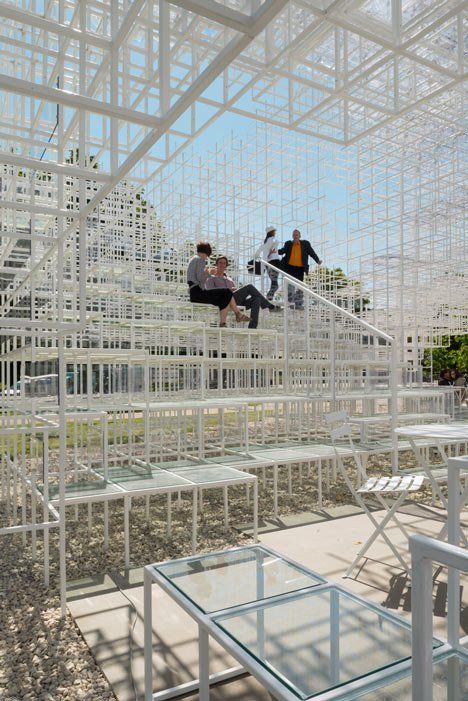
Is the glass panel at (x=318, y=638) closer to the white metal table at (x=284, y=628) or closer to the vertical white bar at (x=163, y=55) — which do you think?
the white metal table at (x=284, y=628)

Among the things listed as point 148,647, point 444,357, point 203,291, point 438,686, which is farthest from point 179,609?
point 444,357

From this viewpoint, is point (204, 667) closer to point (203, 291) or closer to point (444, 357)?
point (203, 291)

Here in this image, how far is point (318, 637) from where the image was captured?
2.03m

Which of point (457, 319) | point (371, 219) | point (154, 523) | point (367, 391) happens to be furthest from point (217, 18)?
point (457, 319)

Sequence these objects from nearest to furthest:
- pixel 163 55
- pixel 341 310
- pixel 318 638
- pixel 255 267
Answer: pixel 163 55, pixel 318 638, pixel 341 310, pixel 255 267

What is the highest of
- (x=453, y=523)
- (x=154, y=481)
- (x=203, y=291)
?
(x=203, y=291)

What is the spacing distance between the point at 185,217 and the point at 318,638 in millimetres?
12740

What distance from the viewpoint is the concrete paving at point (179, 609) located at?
9.16 ft

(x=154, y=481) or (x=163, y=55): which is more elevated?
(x=163, y=55)

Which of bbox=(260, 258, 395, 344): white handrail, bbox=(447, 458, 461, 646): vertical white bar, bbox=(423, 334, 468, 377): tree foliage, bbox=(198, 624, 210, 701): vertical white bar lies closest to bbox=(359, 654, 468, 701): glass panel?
bbox=(447, 458, 461, 646): vertical white bar

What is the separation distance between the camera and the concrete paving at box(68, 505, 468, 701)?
9.16 ft

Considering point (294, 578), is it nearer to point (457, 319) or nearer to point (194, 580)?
point (194, 580)

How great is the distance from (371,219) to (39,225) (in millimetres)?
11338

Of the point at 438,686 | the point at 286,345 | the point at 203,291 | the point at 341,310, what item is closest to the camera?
the point at 438,686
